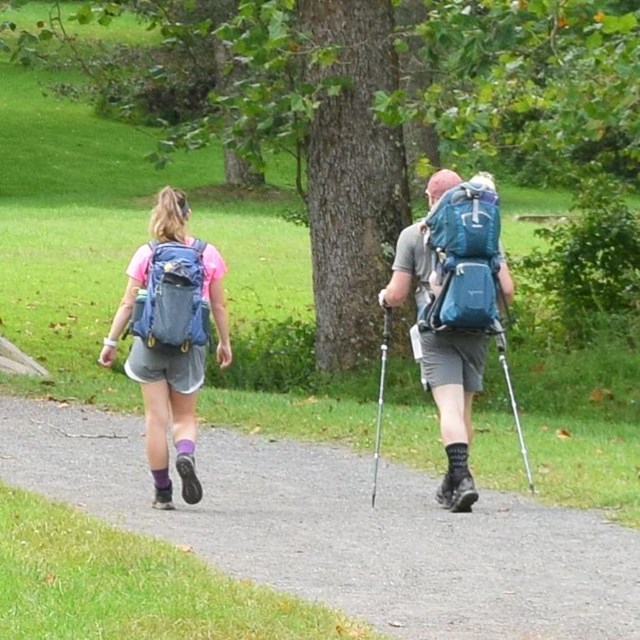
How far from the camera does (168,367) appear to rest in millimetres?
9297

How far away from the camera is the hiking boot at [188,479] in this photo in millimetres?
9289

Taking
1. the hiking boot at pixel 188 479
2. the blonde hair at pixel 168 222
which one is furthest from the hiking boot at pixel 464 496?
the blonde hair at pixel 168 222

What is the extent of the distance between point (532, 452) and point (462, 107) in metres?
4.67

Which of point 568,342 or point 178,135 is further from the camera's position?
point 568,342

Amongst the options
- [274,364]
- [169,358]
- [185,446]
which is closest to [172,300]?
[169,358]

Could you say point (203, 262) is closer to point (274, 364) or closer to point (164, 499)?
point (164, 499)

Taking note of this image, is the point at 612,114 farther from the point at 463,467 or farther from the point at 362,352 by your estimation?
the point at 463,467

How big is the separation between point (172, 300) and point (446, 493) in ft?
6.32

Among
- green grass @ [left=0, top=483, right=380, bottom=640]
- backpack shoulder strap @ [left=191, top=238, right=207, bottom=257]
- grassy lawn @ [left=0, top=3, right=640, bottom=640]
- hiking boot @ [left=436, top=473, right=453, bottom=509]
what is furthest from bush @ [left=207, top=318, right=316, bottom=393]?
green grass @ [left=0, top=483, right=380, bottom=640]

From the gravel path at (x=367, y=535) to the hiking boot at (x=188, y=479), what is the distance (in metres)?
0.12

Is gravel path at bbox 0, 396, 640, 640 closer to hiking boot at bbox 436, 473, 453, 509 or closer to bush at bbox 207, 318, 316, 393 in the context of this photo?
hiking boot at bbox 436, 473, 453, 509

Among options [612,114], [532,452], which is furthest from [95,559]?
[612,114]

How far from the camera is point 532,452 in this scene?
1193 cm

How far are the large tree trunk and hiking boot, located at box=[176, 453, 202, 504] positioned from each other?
719 cm
